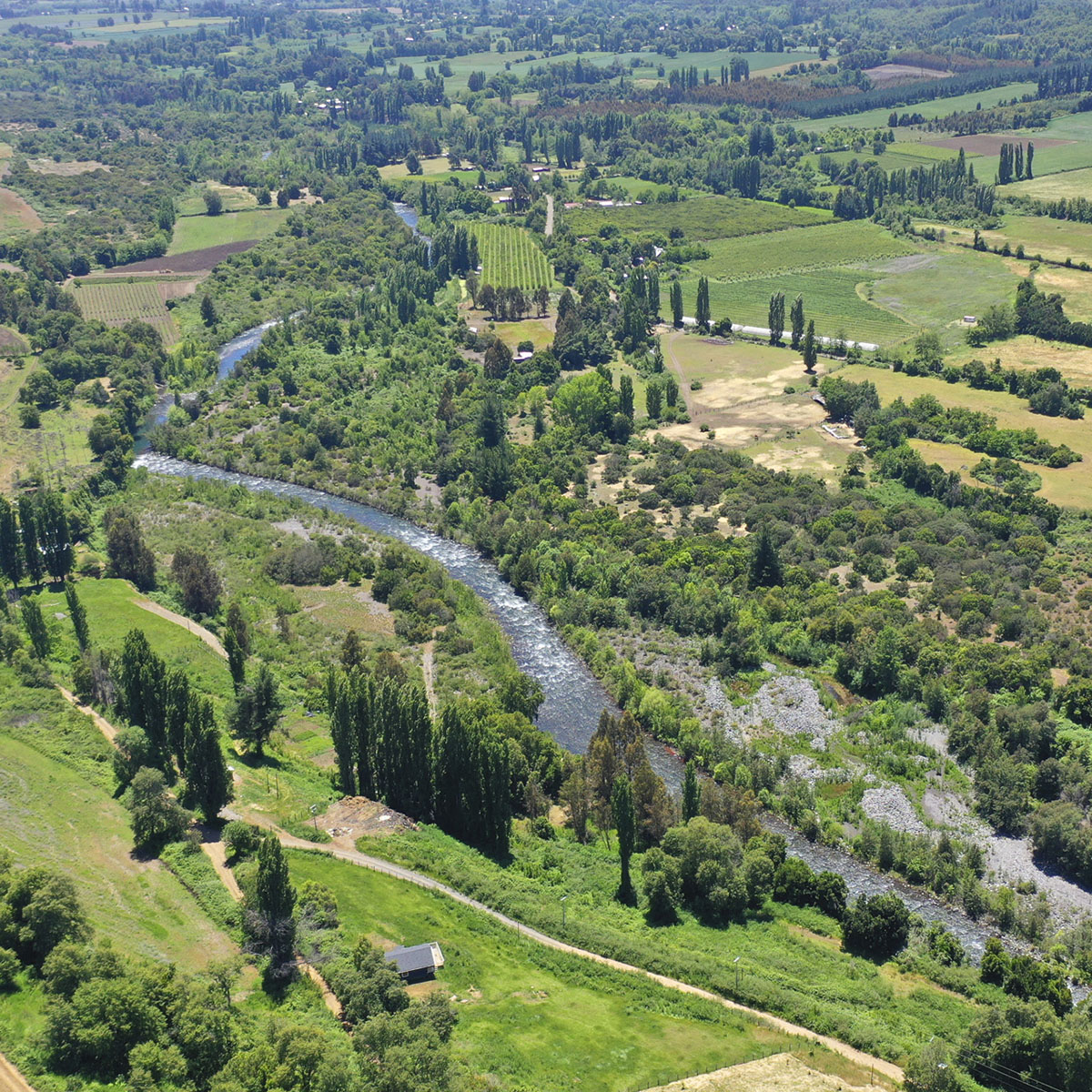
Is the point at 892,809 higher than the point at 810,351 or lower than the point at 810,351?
lower

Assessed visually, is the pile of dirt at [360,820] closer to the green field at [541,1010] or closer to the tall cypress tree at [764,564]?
the green field at [541,1010]

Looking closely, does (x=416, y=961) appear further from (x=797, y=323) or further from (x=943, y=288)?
(x=943, y=288)

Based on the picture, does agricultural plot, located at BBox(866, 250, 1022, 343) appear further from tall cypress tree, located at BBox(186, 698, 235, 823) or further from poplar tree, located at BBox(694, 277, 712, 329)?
tall cypress tree, located at BBox(186, 698, 235, 823)

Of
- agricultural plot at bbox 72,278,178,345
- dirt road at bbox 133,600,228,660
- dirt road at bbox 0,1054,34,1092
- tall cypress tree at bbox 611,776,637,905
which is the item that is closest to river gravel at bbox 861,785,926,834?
tall cypress tree at bbox 611,776,637,905

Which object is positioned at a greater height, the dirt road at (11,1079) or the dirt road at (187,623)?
the dirt road at (11,1079)

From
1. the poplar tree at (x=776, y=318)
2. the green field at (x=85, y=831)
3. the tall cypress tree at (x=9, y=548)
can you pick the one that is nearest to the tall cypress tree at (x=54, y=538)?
the tall cypress tree at (x=9, y=548)

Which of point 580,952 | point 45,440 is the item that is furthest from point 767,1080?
point 45,440
